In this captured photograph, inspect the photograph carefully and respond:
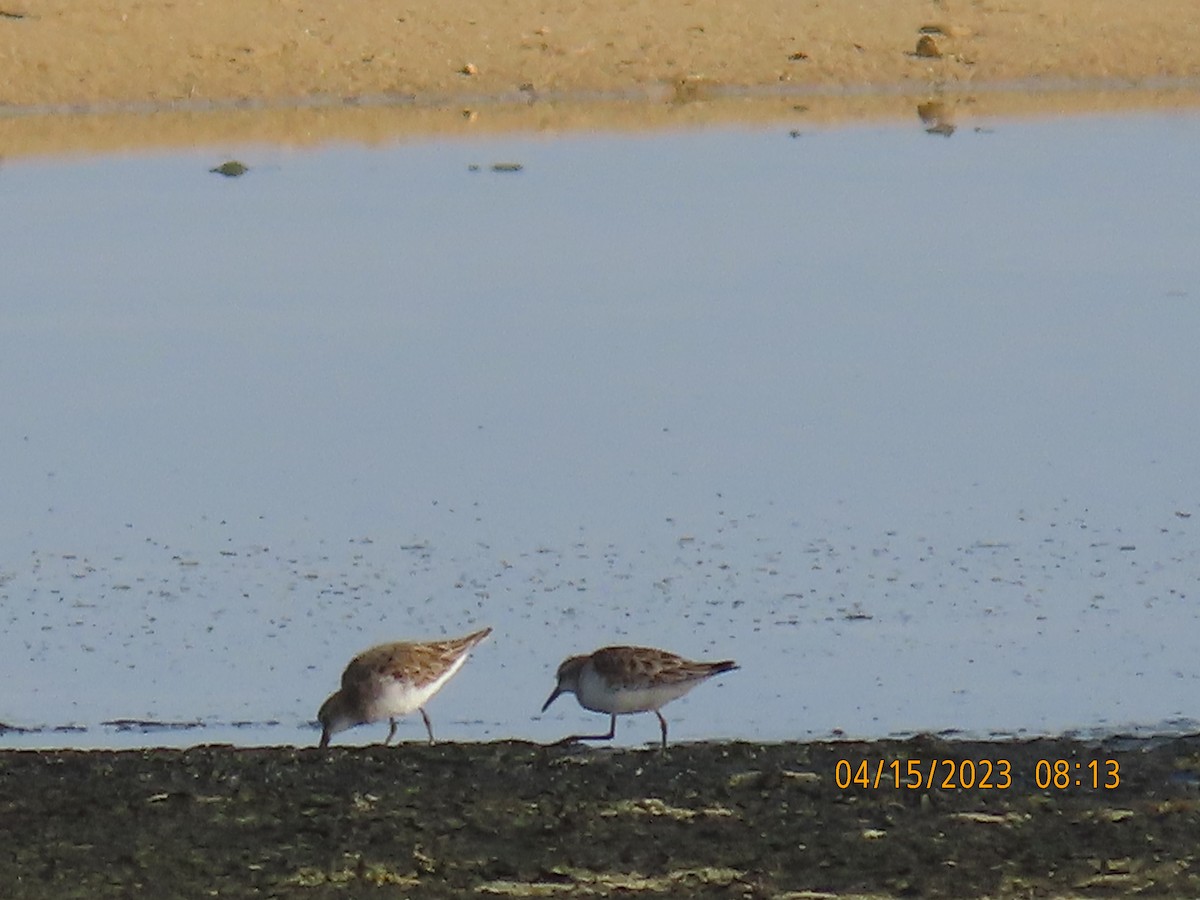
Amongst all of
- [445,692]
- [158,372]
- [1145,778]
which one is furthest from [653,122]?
[1145,778]

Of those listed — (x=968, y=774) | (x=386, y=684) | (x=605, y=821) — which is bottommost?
(x=605, y=821)

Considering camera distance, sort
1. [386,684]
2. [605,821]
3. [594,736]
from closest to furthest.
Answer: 1. [605,821]
2. [386,684]
3. [594,736]

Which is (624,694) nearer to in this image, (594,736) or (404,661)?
(594,736)

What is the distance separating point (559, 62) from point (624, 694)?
17590mm

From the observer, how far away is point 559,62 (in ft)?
77.5

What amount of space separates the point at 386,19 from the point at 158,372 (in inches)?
514

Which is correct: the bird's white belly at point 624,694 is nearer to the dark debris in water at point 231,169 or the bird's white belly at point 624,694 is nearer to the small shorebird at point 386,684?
the small shorebird at point 386,684

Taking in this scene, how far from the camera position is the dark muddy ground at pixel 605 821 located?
5230mm

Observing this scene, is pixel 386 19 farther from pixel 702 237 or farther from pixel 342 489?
pixel 342 489

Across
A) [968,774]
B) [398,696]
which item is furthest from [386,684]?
[968,774]


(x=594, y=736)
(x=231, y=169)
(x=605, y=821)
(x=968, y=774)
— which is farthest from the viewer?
(x=231, y=169)

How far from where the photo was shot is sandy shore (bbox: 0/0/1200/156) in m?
22.3

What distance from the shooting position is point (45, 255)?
15.0 m

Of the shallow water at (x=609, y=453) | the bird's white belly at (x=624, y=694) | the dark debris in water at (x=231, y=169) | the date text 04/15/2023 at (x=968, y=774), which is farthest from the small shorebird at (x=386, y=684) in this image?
the dark debris in water at (x=231, y=169)
